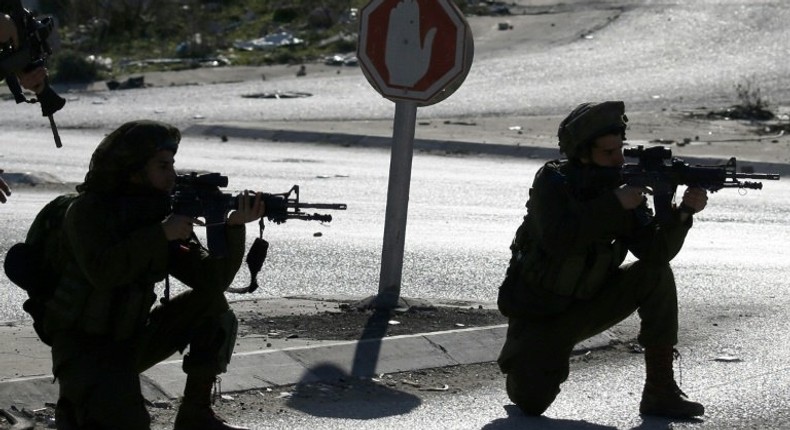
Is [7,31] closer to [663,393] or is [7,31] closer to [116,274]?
[116,274]

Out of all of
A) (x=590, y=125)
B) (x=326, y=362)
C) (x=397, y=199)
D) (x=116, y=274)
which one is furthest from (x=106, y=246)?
(x=397, y=199)

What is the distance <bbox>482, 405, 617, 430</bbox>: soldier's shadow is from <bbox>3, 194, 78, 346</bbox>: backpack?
165cm

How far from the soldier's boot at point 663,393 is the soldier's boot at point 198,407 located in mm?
1614

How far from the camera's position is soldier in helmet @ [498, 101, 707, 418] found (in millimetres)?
5598

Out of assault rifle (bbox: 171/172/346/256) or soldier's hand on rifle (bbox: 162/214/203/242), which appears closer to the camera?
soldier's hand on rifle (bbox: 162/214/203/242)

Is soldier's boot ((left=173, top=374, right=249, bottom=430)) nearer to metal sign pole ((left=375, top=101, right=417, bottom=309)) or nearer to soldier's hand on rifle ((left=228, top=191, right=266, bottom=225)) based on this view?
soldier's hand on rifle ((left=228, top=191, right=266, bottom=225))

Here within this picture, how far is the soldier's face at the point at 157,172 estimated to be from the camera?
488 centimetres

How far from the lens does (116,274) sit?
476cm

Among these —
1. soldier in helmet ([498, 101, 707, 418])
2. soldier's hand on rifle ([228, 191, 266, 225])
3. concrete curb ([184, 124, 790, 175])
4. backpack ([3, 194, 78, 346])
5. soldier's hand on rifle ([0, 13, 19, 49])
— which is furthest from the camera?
concrete curb ([184, 124, 790, 175])

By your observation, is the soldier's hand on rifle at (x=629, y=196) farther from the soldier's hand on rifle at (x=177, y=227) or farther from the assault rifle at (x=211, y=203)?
the soldier's hand on rifle at (x=177, y=227)

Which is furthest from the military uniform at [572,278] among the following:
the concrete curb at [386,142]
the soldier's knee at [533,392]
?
the concrete curb at [386,142]

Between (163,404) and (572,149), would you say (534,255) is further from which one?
(163,404)

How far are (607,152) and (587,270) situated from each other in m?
0.44

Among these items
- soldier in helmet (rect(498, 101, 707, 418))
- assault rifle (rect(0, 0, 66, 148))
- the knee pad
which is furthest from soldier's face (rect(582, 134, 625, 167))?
assault rifle (rect(0, 0, 66, 148))
